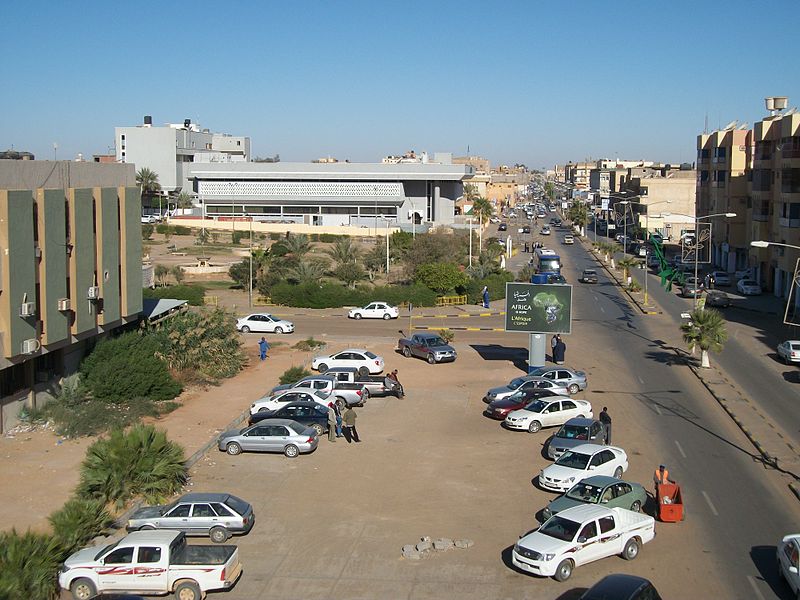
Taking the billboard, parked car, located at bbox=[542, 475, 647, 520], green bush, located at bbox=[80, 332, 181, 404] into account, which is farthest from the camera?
the billboard

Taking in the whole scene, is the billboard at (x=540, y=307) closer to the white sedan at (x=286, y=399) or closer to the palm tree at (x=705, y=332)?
the palm tree at (x=705, y=332)

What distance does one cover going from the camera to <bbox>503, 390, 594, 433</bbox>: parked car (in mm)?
26328

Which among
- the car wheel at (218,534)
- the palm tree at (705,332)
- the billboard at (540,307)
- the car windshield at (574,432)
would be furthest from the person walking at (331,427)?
the palm tree at (705,332)

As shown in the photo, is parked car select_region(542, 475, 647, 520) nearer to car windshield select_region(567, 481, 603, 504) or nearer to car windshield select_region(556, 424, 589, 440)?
car windshield select_region(567, 481, 603, 504)

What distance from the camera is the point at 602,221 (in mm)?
129500

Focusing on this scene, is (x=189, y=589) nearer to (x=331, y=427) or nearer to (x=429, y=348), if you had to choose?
(x=331, y=427)

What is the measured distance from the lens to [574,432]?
23703 mm

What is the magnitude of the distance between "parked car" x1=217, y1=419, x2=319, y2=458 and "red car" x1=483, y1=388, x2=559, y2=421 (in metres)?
6.36

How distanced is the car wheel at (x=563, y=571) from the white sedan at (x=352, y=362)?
62.4 ft

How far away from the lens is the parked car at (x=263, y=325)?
44.8m

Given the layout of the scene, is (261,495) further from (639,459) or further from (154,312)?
(154,312)

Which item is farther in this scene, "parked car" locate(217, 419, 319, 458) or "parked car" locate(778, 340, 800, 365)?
"parked car" locate(778, 340, 800, 365)

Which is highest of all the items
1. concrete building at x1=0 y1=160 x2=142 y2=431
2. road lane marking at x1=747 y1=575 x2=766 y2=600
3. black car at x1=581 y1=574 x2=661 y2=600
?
concrete building at x1=0 y1=160 x2=142 y2=431

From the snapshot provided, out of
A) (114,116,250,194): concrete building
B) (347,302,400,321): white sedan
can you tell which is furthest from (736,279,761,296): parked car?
(114,116,250,194): concrete building
